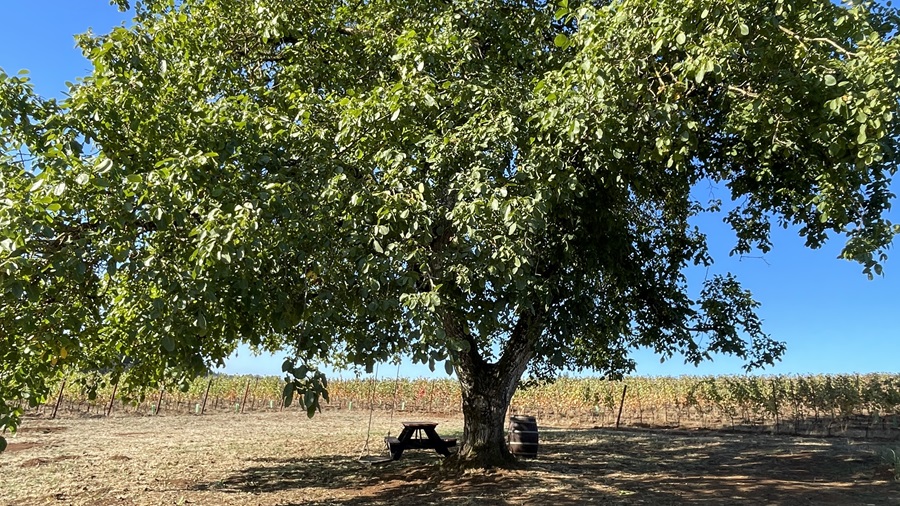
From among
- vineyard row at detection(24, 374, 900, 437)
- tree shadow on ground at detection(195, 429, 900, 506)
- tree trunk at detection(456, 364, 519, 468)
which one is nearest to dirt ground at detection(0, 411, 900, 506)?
tree shadow on ground at detection(195, 429, 900, 506)

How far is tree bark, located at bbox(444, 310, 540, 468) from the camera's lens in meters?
10.2

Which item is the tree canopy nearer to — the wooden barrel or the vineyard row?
the wooden barrel

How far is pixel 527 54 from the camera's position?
876 centimetres

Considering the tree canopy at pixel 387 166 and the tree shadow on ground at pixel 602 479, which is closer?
the tree canopy at pixel 387 166

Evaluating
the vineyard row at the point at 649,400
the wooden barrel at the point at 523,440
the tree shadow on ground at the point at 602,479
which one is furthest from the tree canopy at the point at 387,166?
the vineyard row at the point at 649,400

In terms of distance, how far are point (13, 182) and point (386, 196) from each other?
302cm

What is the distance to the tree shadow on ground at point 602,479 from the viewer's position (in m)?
8.25

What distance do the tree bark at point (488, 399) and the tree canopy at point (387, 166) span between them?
166 cm

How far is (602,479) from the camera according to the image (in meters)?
9.63

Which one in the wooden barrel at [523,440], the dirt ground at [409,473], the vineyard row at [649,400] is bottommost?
the dirt ground at [409,473]

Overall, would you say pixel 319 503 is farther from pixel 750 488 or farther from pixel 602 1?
pixel 602 1

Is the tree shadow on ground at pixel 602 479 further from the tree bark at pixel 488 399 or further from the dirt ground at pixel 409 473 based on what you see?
the tree bark at pixel 488 399

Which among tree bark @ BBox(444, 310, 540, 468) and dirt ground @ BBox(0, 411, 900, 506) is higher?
tree bark @ BBox(444, 310, 540, 468)

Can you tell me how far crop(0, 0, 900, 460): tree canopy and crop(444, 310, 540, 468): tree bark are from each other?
1.66m
